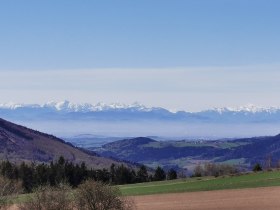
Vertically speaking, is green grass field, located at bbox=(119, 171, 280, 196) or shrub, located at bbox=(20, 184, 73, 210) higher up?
shrub, located at bbox=(20, 184, 73, 210)

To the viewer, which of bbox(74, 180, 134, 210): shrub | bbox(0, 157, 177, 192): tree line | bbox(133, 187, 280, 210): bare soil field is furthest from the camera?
bbox(0, 157, 177, 192): tree line

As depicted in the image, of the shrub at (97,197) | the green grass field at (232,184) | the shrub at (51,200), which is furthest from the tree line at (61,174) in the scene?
the shrub at (97,197)

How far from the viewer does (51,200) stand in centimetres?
5512

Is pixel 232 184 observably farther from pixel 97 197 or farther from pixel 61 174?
pixel 61 174

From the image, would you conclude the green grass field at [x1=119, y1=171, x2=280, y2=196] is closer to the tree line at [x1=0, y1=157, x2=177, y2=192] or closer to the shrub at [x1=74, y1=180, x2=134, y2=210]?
the shrub at [x1=74, y1=180, x2=134, y2=210]

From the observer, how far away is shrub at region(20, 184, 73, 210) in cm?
5494

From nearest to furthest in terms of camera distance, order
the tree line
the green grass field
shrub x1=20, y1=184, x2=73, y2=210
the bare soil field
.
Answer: shrub x1=20, y1=184, x2=73, y2=210
the bare soil field
the green grass field
the tree line

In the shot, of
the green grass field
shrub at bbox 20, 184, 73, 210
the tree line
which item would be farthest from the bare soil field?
the tree line

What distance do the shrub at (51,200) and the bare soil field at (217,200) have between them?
20376mm

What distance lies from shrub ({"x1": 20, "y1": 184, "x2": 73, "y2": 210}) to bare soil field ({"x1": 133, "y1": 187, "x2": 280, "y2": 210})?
20376 millimetres

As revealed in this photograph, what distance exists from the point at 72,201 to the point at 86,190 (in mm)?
2572

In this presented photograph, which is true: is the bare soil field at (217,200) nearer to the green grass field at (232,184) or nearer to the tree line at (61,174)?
the green grass field at (232,184)

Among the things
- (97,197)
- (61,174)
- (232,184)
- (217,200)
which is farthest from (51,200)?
(61,174)

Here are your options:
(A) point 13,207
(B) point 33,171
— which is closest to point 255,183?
(A) point 13,207
